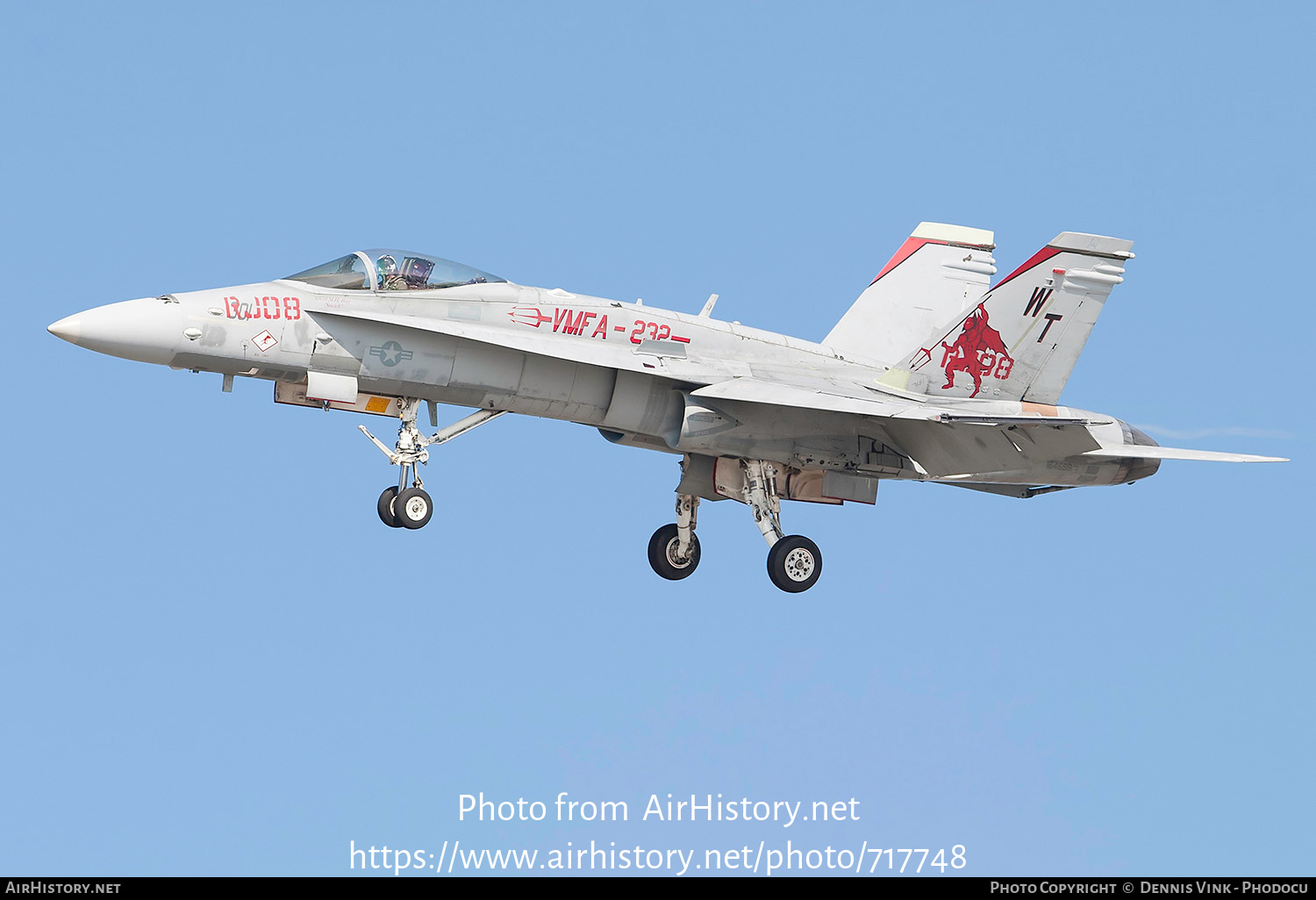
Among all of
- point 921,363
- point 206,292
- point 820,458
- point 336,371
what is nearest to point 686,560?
point 820,458

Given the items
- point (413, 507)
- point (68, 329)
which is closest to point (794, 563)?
point (413, 507)

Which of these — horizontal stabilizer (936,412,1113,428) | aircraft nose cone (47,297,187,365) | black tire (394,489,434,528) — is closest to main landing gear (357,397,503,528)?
black tire (394,489,434,528)

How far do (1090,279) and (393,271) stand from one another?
25.5 feet

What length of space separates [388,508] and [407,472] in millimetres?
401

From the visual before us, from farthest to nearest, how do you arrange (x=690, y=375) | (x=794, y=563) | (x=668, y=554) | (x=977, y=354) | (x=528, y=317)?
(x=668, y=554) < (x=977, y=354) < (x=794, y=563) < (x=690, y=375) < (x=528, y=317)

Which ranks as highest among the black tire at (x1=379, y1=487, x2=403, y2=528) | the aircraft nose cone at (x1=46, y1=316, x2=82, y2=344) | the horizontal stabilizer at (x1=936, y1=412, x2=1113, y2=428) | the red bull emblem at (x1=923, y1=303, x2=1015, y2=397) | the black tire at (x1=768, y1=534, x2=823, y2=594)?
the red bull emblem at (x1=923, y1=303, x2=1015, y2=397)

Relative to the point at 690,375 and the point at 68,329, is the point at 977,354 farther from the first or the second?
the point at 68,329

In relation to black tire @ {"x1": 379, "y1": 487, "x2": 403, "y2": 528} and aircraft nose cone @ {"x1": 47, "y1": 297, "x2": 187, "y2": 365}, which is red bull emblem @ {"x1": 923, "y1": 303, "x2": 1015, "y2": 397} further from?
aircraft nose cone @ {"x1": 47, "y1": 297, "x2": 187, "y2": 365}

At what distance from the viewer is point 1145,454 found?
60.4ft

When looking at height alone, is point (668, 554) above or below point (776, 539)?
below

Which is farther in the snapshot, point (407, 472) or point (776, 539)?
point (776, 539)

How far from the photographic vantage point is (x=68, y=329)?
51.1 feet

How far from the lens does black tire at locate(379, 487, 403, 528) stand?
16953mm

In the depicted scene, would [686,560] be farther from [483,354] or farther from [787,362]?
[483,354]
